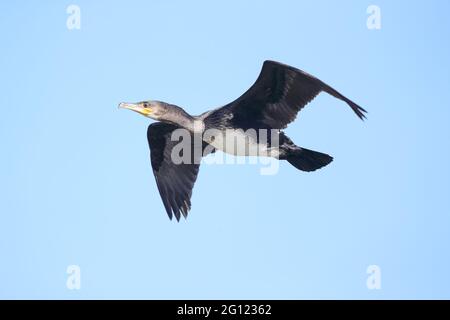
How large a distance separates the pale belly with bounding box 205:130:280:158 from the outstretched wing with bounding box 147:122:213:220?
32.5 inches

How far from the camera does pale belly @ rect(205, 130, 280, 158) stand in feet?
37.5

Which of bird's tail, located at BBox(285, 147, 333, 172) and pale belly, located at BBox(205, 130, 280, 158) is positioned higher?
pale belly, located at BBox(205, 130, 280, 158)

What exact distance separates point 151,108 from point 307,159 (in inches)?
75.9

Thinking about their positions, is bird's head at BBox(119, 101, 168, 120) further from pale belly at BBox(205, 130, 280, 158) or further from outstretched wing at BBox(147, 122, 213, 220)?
outstretched wing at BBox(147, 122, 213, 220)

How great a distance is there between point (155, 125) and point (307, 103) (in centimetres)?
218

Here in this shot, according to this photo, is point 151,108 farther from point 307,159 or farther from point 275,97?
point 307,159

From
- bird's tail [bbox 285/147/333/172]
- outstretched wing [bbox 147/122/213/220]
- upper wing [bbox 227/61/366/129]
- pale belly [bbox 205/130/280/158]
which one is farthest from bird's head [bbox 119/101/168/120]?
bird's tail [bbox 285/147/333/172]

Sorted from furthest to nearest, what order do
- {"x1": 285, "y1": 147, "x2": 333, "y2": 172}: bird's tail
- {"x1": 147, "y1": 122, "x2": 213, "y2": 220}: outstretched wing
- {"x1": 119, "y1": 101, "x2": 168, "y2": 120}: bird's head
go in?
{"x1": 147, "y1": 122, "x2": 213, "y2": 220}: outstretched wing, {"x1": 285, "y1": 147, "x2": 333, "y2": 172}: bird's tail, {"x1": 119, "y1": 101, "x2": 168, "y2": 120}: bird's head

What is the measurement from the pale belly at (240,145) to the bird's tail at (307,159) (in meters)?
0.20

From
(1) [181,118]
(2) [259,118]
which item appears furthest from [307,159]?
(1) [181,118]
